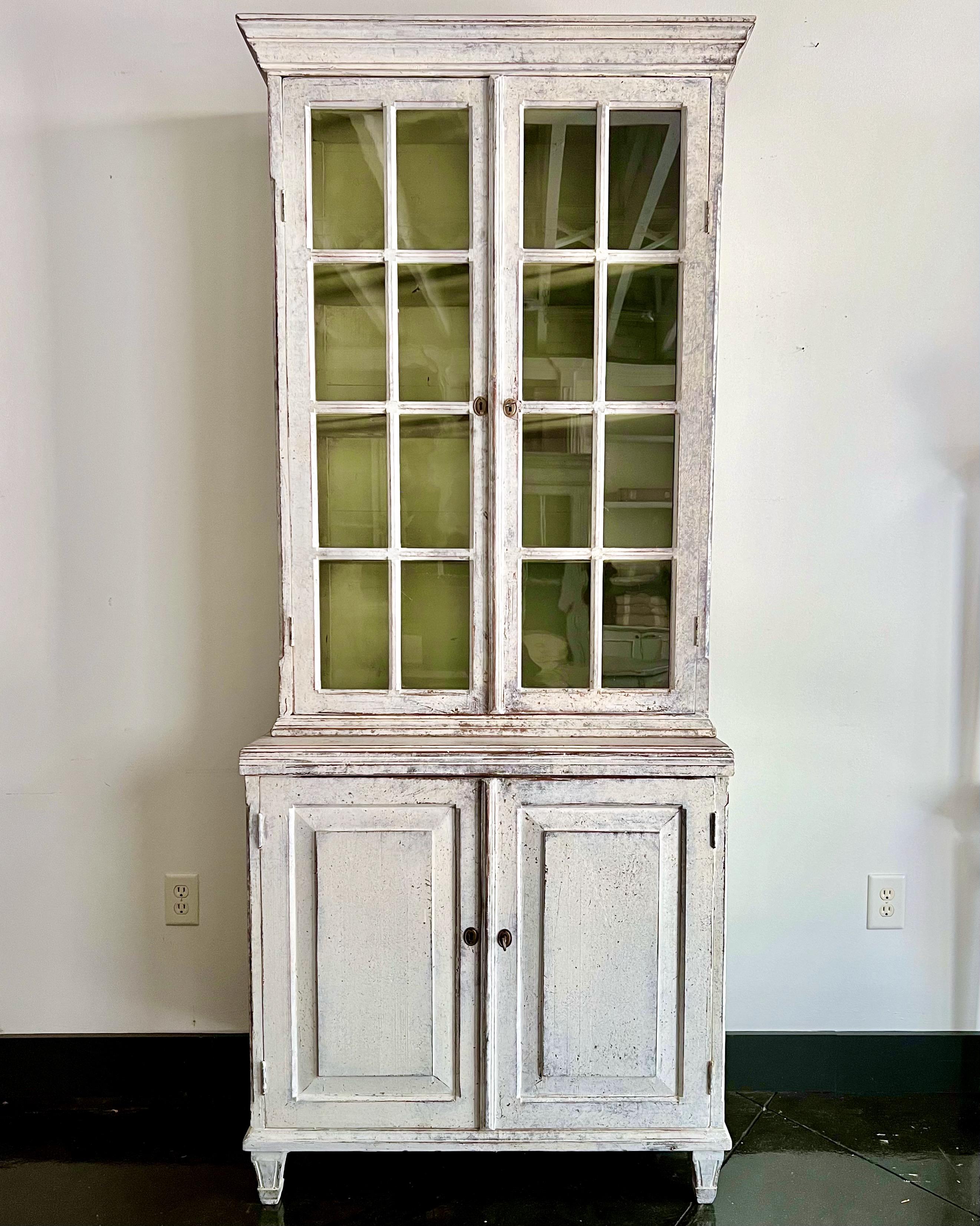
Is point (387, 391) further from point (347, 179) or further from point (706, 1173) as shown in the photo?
point (706, 1173)

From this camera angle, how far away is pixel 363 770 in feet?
5.18

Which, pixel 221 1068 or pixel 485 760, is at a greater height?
pixel 485 760

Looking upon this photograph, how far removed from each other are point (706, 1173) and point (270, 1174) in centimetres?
80

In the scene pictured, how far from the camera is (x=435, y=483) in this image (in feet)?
5.49

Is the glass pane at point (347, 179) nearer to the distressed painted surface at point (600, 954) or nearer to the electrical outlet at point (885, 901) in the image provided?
the distressed painted surface at point (600, 954)

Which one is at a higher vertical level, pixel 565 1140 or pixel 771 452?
pixel 771 452

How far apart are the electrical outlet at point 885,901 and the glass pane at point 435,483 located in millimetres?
1212

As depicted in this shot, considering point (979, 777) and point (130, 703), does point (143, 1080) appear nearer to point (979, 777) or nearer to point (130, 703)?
point (130, 703)

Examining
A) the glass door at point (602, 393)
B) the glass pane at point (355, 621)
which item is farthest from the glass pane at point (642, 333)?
the glass pane at point (355, 621)

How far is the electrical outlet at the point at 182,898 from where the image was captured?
1985 mm

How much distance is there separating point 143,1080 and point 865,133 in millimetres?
2601

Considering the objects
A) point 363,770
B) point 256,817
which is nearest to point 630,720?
point 363,770

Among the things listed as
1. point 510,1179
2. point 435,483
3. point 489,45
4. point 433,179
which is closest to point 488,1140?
point 510,1179

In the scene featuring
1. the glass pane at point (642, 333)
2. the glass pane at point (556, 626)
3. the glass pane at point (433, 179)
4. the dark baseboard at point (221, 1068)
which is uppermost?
the glass pane at point (433, 179)
